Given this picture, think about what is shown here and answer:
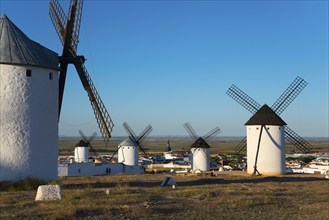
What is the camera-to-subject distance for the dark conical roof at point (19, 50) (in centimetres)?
1543

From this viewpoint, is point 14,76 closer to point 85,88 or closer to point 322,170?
point 85,88

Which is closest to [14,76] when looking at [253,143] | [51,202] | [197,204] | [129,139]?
[51,202]

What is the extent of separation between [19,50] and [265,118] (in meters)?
17.0

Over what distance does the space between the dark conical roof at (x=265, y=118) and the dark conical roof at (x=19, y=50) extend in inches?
585

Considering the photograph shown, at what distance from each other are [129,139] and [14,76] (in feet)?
101

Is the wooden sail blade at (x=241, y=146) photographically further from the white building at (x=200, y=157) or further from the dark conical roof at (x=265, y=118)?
the white building at (x=200, y=157)

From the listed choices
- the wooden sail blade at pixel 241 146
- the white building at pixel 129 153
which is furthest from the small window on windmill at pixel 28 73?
the white building at pixel 129 153

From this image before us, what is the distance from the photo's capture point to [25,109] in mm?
15477

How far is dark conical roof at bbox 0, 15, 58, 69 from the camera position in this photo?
15.4 metres

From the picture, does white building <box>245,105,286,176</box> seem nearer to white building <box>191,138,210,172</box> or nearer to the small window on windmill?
white building <box>191,138,210,172</box>

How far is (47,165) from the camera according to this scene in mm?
16062

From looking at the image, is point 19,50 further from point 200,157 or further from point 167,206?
point 200,157

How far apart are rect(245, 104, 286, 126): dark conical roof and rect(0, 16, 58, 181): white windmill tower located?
1488 cm

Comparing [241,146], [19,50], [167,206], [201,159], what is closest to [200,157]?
[201,159]
